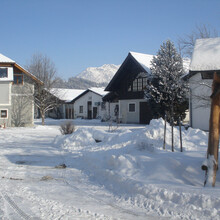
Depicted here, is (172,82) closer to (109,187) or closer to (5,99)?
(5,99)

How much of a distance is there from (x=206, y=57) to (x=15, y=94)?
2512cm

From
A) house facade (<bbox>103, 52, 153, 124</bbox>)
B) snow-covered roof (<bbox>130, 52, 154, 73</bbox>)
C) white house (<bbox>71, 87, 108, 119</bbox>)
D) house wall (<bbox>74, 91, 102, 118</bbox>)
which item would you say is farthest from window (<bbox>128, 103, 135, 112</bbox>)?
house wall (<bbox>74, 91, 102, 118</bbox>)

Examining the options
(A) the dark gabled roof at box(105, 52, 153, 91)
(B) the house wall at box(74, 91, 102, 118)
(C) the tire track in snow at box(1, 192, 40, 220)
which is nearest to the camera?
(C) the tire track in snow at box(1, 192, 40, 220)

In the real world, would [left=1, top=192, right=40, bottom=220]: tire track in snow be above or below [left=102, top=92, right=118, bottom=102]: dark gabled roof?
below

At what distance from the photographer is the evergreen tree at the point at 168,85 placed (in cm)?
2509

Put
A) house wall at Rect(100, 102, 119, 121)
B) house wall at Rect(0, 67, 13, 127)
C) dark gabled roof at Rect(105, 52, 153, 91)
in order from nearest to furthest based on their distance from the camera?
house wall at Rect(0, 67, 13, 127)
dark gabled roof at Rect(105, 52, 153, 91)
house wall at Rect(100, 102, 119, 121)

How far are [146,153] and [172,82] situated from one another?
17581 millimetres

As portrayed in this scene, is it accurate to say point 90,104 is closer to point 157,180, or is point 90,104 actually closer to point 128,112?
point 128,112

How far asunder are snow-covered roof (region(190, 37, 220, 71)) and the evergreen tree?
17.1 meters

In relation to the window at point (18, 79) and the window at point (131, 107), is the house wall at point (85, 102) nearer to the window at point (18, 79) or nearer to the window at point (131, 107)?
the window at point (131, 107)

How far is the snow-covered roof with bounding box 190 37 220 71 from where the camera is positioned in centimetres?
662

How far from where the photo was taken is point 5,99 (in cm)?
2806

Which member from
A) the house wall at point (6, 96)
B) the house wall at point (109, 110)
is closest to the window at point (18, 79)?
the house wall at point (6, 96)

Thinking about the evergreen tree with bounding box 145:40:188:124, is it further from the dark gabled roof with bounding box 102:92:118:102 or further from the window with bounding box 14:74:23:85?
the window with bounding box 14:74:23:85
